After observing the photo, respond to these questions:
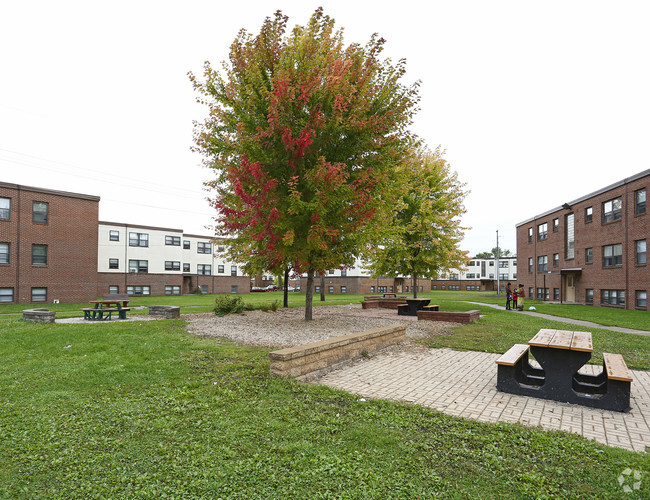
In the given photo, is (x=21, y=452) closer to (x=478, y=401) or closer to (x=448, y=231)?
(x=478, y=401)

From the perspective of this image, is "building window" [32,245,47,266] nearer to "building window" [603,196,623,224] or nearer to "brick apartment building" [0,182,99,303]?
"brick apartment building" [0,182,99,303]

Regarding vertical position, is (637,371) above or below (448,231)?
below

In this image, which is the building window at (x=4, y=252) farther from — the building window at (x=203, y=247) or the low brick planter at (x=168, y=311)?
the building window at (x=203, y=247)

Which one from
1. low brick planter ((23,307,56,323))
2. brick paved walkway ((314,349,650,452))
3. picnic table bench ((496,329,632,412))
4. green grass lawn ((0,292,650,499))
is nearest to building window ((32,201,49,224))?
low brick planter ((23,307,56,323))

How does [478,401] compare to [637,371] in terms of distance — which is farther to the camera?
[637,371]

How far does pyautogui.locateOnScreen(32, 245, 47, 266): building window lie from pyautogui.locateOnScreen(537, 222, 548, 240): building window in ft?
143

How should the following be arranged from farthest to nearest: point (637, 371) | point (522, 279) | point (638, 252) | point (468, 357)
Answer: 1. point (522, 279)
2. point (638, 252)
3. point (468, 357)
4. point (637, 371)

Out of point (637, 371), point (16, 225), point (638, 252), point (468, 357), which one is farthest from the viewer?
point (16, 225)

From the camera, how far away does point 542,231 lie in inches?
1513

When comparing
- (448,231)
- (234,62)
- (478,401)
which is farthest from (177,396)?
(448,231)

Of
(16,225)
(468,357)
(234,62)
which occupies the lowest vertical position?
(468,357)

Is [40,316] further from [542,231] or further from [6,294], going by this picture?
[542,231]

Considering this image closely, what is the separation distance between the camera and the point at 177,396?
5125 millimetres

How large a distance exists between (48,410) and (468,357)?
770cm
